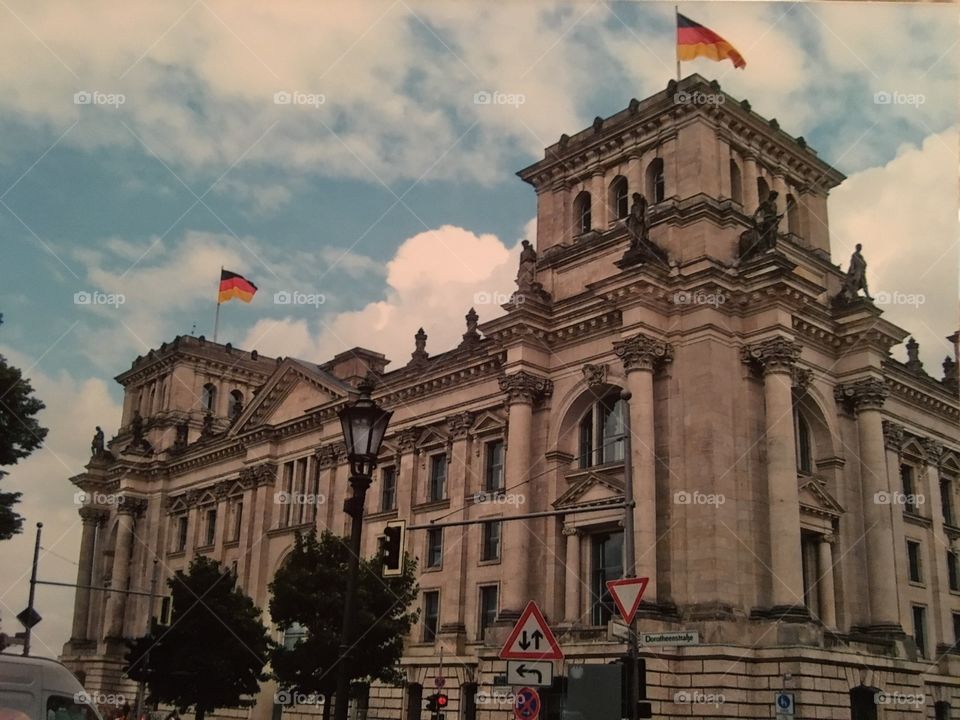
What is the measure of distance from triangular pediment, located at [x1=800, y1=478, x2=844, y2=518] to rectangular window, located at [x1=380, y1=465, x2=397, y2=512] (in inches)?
691

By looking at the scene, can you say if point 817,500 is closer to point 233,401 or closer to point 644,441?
point 644,441

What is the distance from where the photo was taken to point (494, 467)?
39.8 m

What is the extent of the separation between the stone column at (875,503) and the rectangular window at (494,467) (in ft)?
39.5

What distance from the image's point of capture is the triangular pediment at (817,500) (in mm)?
33812

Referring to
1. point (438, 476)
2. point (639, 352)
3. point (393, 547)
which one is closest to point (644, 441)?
point (639, 352)

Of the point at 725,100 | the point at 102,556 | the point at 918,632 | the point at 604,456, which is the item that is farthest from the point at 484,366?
the point at 102,556

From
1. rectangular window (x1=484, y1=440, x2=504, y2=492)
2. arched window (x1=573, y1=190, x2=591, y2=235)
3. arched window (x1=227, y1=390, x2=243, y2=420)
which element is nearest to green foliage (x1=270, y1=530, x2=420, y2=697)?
rectangular window (x1=484, y1=440, x2=504, y2=492)

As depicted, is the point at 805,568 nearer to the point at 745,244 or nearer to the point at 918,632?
the point at 918,632

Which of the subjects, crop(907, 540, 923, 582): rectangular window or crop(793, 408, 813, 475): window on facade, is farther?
crop(907, 540, 923, 582): rectangular window

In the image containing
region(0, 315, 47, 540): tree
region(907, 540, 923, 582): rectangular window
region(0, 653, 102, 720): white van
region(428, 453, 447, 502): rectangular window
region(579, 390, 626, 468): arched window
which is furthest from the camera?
region(428, 453, 447, 502): rectangular window

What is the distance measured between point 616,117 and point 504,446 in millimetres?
12697

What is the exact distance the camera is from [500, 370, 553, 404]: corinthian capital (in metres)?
36.1

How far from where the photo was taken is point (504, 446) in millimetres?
39250

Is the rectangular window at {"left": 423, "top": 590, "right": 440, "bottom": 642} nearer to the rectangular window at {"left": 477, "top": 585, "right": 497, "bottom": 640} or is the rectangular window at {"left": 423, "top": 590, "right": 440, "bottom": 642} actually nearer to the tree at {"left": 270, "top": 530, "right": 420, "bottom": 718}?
the rectangular window at {"left": 477, "top": 585, "right": 497, "bottom": 640}
